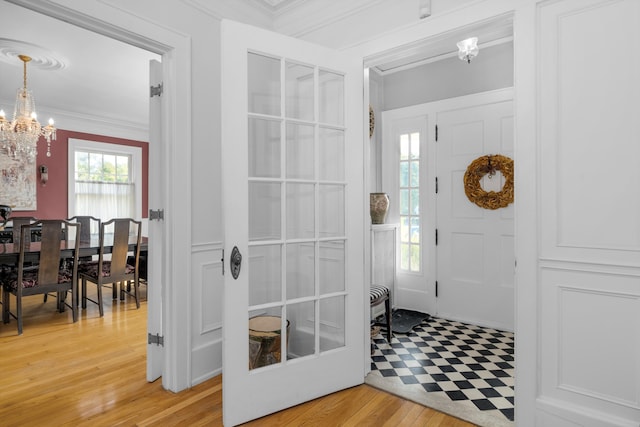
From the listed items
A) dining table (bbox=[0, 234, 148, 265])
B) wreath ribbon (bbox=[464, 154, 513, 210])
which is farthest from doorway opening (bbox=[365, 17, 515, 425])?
dining table (bbox=[0, 234, 148, 265])

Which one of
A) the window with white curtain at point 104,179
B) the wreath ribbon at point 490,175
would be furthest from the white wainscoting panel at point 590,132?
the window with white curtain at point 104,179

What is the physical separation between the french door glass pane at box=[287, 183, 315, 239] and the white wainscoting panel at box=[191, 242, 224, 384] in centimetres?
71

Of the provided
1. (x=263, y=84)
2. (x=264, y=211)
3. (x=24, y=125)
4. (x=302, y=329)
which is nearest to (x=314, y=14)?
(x=263, y=84)

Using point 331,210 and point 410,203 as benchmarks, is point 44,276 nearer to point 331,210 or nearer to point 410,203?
point 331,210

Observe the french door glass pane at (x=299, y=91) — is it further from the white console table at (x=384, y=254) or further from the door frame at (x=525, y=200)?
the white console table at (x=384, y=254)

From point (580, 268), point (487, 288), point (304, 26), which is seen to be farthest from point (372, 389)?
point (304, 26)

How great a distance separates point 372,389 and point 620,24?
2339 mm

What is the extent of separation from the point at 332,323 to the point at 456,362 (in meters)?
1.12

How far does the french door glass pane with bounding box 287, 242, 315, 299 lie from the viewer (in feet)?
6.98

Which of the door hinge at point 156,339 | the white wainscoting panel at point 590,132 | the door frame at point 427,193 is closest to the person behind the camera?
the white wainscoting panel at point 590,132

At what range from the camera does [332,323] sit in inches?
90.2

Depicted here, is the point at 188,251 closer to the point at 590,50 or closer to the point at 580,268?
the point at 580,268

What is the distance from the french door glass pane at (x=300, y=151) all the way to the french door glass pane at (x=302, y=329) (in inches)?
31.4

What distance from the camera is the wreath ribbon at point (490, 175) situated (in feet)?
10.8
